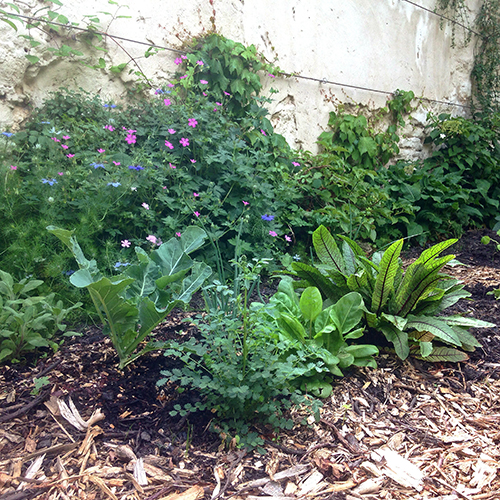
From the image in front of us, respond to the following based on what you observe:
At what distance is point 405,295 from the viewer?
81.7 inches

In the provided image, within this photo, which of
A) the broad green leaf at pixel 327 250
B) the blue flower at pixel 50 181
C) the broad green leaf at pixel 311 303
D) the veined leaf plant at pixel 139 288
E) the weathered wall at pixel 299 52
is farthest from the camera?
the weathered wall at pixel 299 52

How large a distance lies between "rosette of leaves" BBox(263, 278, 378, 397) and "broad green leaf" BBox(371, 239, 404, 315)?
4.8 inches

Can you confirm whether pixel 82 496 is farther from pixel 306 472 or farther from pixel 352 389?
pixel 352 389

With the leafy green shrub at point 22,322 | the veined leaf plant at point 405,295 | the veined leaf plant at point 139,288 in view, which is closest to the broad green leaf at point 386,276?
the veined leaf plant at point 405,295

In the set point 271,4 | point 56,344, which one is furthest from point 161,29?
point 56,344

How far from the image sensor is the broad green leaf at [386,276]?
1.99 metres

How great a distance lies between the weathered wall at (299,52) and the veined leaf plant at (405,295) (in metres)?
2.58

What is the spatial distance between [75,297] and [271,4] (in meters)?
3.78

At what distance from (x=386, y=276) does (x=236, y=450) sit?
1083mm

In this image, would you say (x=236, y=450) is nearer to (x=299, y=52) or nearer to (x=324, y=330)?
(x=324, y=330)

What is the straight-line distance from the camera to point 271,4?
4461mm

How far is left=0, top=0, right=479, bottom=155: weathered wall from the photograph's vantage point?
3314 millimetres

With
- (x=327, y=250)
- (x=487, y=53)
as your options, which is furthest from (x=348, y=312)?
(x=487, y=53)

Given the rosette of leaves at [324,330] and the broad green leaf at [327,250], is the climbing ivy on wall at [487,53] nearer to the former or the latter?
the broad green leaf at [327,250]
